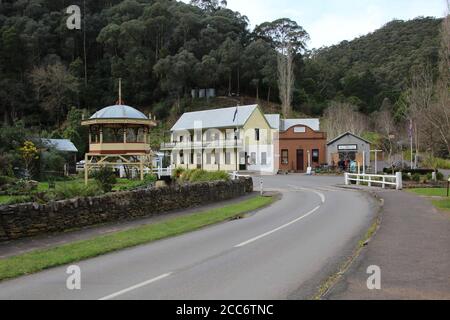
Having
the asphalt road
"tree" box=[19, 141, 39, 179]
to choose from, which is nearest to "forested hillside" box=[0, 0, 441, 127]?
"tree" box=[19, 141, 39, 179]

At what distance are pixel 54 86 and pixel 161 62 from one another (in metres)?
19.0

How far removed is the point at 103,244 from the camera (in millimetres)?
14523

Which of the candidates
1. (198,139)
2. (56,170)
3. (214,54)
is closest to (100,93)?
(214,54)

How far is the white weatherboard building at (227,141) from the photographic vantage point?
6712 centimetres

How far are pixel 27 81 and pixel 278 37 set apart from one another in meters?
51.7

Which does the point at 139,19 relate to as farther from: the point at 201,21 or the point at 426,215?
the point at 426,215

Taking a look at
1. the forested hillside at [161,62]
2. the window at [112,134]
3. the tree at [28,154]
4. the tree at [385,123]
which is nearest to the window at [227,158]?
the tree at [385,123]

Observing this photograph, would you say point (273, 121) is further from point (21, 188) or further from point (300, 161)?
point (21, 188)

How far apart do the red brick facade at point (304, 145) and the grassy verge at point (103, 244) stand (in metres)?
41.9

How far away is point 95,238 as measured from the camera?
15.9 metres

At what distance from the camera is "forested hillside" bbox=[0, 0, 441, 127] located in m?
90.1

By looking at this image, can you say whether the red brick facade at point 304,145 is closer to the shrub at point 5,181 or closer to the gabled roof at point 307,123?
the gabled roof at point 307,123

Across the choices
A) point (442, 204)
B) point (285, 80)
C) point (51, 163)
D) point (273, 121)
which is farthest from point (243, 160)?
point (442, 204)

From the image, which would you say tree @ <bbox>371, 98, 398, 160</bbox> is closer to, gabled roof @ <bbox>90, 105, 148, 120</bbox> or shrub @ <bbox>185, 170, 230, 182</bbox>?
shrub @ <bbox>185, 170, 230, 182</bbox>
